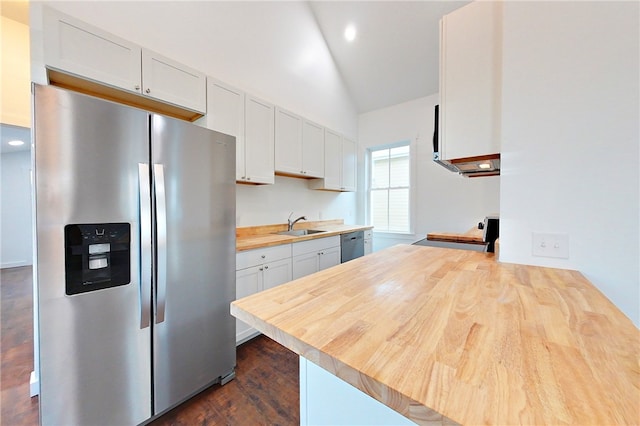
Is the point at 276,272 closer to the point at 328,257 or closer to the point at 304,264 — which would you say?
the point at 304,264

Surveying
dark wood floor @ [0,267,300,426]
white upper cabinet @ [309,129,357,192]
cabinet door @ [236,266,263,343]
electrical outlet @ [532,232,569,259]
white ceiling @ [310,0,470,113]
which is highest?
white ceiling @ [310,0,470,113]

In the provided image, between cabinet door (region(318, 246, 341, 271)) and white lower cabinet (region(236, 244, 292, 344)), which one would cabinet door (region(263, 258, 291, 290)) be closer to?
white lower cabinet (region(236, 244, 292, 344))

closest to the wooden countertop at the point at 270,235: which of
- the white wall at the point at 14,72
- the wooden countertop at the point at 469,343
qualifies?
the wooden countertop at the point at 469,343

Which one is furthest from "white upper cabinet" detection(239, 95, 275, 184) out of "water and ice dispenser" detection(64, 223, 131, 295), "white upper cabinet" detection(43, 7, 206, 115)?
"water and ice dispenser" detection(64, 223, 131, 295)

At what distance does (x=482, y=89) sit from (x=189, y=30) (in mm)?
2466

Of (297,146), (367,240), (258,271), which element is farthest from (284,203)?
(367,240)

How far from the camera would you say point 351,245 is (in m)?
3.35

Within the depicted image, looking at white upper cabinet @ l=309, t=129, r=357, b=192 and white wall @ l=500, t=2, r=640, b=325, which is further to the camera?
white upper cabinet @ l=309, t=129, r=357, b=192

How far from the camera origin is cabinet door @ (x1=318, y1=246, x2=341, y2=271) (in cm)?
280

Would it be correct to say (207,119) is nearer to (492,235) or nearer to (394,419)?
(394,419)

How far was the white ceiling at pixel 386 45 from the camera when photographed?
2.97 m

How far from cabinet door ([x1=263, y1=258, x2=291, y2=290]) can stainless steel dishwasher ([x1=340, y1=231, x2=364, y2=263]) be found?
96cm

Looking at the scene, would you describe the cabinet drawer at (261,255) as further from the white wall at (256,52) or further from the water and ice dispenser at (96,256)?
the water and ice dispenser at (96,256)

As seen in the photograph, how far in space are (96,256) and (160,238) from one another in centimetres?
27
